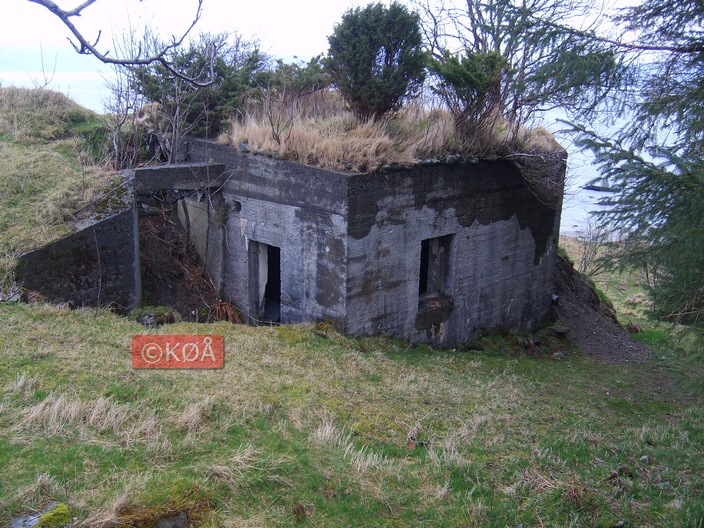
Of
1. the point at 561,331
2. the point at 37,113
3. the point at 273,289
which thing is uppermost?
the point at 37,113

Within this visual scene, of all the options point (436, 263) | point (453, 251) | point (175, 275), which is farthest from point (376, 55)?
point (175, 275)

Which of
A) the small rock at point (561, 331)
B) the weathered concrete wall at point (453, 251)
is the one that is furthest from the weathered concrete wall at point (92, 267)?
the small rock at point (561, 331)

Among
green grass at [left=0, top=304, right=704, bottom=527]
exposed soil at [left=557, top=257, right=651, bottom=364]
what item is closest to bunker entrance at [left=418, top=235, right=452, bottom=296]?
green grass at [left=0, top=304, right=704, bottom=527]

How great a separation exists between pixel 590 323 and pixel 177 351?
10689 millimetres

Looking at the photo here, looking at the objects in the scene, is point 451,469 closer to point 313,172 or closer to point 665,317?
point 665,317

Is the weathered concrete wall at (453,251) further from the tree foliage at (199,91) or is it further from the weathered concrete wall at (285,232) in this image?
the tree foliage at (199,91)

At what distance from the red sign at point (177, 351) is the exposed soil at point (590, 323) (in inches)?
335

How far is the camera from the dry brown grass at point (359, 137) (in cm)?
1016

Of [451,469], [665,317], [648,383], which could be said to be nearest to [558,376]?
[648,383]

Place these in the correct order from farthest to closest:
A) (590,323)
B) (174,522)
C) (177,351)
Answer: (590,323) < (177,351) < (174,522)

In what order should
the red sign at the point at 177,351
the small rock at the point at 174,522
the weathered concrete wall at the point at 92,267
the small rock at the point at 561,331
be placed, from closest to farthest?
1. the small rock at the point at 174,522
2. the red sign at the point at 177,351
3. the weathered concrete wall at the point at 92,267
4. the small rock at the point at 561,331

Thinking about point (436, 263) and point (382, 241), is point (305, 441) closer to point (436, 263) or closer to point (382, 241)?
point (382, 241)

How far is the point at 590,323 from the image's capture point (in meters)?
15.2

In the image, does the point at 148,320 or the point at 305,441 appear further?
the point at 148,320
